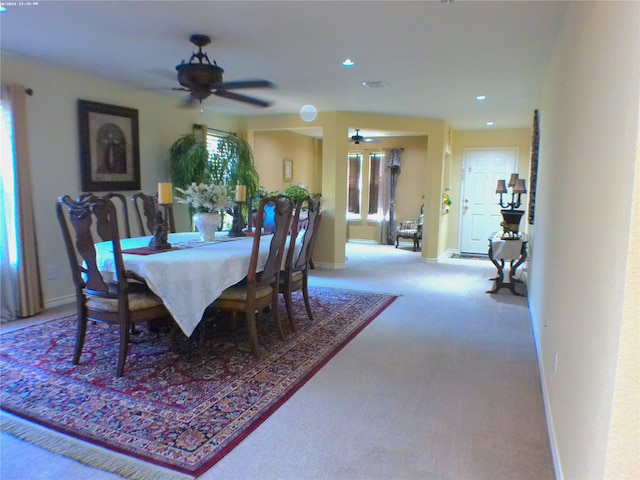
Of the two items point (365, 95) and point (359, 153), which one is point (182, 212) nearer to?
point (365, 95)

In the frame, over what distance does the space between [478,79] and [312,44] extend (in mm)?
1901

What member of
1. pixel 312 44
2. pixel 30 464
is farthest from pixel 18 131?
pixel 30 464

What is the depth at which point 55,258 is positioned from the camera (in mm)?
4293

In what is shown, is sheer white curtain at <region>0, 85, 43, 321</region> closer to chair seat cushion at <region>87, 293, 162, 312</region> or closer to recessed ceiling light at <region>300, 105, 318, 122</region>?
chair seat cushion at <region>87, 293, 162, 312</region>

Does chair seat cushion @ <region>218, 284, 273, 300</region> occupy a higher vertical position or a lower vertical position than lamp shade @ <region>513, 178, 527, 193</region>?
lower

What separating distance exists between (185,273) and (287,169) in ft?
19.8

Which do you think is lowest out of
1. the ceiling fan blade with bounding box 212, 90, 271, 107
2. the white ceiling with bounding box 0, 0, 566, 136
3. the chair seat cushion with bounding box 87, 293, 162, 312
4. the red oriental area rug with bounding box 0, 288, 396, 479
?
the red oriental area rug with bounding box 0, 288, 396, 479

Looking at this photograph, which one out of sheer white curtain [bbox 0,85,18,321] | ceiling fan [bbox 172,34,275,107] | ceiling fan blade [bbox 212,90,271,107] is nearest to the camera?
ceiling fan [bbox 172,34,275,107]

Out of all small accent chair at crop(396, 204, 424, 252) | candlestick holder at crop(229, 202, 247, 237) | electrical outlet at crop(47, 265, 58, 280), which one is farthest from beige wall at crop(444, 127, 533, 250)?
electrical outlet at crop(47, 265, 58, 280)

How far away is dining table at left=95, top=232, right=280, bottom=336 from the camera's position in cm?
274

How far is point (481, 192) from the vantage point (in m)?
8.04

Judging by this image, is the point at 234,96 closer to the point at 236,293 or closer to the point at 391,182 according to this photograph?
the point at 236,293

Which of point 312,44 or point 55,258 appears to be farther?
point 55,258

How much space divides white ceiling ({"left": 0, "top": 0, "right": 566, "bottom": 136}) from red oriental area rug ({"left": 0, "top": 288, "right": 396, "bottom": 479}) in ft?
7.55
